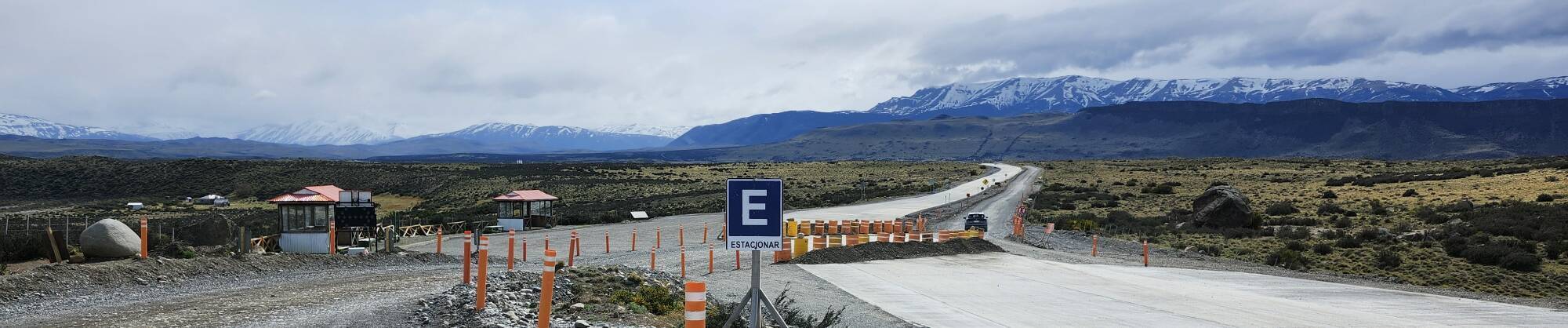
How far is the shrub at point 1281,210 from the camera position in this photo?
1649 inches

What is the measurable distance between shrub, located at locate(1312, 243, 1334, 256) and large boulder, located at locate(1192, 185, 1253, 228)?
679 cm

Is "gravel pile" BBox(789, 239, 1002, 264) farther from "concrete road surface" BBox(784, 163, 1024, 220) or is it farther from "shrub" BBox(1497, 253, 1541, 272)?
"concrete road surface" BBox(784, 163, 1024, 220)

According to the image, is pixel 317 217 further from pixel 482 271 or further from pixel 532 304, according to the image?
pixel 482 271

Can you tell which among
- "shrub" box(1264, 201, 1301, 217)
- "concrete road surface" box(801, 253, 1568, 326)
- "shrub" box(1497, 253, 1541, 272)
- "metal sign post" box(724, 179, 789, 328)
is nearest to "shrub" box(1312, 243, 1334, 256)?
"shrub" box(1497, 253, 1541, 272)

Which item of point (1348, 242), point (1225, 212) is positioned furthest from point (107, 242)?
point (1225, 212)

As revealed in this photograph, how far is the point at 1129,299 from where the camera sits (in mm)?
17641

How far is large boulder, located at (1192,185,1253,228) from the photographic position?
121 feet

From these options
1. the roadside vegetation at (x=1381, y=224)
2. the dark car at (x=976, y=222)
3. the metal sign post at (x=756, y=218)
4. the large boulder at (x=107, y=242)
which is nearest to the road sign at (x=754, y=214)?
the metal sign post at (x=756, y=218)

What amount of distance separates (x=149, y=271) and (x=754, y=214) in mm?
12741

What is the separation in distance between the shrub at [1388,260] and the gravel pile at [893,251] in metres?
10.5

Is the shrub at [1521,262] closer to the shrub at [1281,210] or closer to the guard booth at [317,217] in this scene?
the shrub at [1281,210]

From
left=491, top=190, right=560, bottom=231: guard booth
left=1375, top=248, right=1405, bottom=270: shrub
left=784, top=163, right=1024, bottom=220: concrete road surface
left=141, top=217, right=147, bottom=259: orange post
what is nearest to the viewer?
left=141, top=217, right=147, bottom=259: orange post

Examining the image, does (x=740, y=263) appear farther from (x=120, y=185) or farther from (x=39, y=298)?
(x=120, y=185)

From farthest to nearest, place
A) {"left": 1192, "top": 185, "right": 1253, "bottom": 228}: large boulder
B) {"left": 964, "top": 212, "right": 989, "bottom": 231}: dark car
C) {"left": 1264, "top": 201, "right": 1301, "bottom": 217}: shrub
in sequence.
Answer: {"left": 1264, "top": 201, "right": 1301, "bottom": 217}: shrub → {"left": 964, "top": 212, "right": 989, "bottom": 231}: dark car → {"left": 1192, "top": 185, "right": 1253, "bottom": 228}: large boulder
